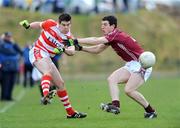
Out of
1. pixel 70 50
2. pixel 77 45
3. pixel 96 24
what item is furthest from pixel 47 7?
pixel 70 50

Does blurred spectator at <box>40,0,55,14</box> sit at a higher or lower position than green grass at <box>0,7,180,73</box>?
higher

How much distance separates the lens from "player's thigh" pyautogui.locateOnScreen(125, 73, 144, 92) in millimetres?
15727

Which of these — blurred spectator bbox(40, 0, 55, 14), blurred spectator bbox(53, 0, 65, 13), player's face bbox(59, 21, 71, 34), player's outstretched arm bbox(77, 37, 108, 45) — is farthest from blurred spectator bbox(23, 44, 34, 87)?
blurred spectator bbox(40, 0, 55, 14)

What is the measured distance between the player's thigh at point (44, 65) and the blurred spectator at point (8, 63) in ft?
32.0

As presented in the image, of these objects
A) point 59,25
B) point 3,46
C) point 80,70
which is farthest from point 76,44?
point 80,70

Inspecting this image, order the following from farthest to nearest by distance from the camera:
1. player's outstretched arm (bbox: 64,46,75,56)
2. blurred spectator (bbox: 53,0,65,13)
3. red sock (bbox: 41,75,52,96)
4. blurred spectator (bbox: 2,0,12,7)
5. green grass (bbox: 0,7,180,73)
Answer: blurred spectator (bbox: 2,0,12,7), blurred spectator (bbox: 53,0,65,13), green grass (bbox: 0,7,180,73), player's outstretched arm (bbox: 64,46,75,56), red sock (bbox: 41,75,52,96)

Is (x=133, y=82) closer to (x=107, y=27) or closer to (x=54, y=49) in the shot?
(x=107, y=27)

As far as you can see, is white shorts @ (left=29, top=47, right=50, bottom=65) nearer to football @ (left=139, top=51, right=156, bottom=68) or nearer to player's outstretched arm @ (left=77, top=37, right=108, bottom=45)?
player's outstretched arm @ (left=77, top=37, right=108, bottom=45)

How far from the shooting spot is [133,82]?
15.8 m

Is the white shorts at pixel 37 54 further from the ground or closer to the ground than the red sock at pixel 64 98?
further from the ground

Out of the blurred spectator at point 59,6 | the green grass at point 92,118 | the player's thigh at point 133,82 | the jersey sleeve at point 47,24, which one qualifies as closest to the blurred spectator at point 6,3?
the blurred spectator at point 59,6

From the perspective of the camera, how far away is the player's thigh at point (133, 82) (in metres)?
15.7

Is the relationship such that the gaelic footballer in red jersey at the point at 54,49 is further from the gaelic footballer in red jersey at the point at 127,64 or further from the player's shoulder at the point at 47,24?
the gaelic footballer in red jersey at the point at 127,64

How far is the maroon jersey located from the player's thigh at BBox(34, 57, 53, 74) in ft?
4.62
